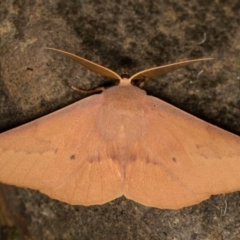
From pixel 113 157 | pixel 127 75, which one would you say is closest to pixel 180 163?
pixel 113 157

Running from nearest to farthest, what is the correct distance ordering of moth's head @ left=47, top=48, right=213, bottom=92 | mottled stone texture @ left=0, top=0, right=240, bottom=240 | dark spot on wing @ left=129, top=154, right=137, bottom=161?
1. moth's head @ left=47, top=48, right=213, bottom=92
2. dark spot on wing @ left=129, top=154, right=137, bottom=161
3. mottled stone texture @ left=0, top=0, right=240, bottom=240

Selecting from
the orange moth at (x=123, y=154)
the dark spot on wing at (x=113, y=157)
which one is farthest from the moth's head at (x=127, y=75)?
the dark spot on wing at (x=113, y=157)

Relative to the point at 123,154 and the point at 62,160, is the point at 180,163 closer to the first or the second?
the point at 123,154

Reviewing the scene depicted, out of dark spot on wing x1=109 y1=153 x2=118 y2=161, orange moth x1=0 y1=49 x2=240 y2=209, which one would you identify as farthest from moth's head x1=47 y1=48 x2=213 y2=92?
dark spot on wing x1=109 y1=153 x2=118 y2=161

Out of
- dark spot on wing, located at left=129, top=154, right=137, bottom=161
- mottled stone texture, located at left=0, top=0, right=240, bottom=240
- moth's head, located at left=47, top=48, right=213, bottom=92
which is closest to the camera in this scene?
moth's head, located at left=47, top=48, right=213, bottom=92

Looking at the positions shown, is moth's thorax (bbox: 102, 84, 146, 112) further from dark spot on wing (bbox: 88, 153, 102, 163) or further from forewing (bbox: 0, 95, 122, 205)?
dark spot on wing (bbox: 88, 153, 102, 163)

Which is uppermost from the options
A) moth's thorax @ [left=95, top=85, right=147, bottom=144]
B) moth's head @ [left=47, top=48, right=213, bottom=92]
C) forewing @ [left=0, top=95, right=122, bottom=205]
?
moth's head @ [left=47, top=48, right=213, bottom=92]

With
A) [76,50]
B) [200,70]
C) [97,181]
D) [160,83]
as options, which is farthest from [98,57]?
[97,181]
